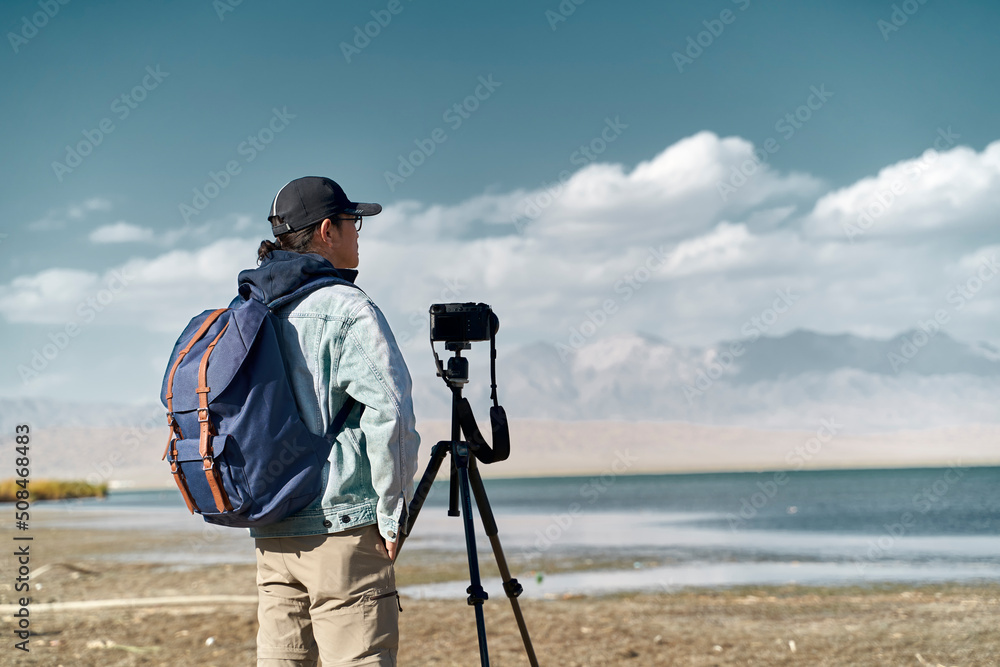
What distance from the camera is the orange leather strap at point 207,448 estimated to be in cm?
174

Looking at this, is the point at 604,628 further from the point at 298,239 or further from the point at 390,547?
the point at 298,239

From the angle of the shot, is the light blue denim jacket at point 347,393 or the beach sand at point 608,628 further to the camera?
the beach sand at point 608,628

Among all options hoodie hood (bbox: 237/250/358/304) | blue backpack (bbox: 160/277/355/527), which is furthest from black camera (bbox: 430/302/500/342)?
blue backpack (bbox: 160/277/355/527)

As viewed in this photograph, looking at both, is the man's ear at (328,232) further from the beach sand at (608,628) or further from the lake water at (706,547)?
the lake water at (706,547)

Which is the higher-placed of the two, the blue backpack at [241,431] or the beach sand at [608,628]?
the blue backpack at [241,431]

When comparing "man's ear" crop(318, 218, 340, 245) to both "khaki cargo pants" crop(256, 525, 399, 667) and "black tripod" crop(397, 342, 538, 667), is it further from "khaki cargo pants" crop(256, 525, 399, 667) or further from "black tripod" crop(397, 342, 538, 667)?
"khaki cargo pants" crop(256, 525, 399, 667)

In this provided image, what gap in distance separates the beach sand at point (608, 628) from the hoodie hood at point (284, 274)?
2612 millimetres

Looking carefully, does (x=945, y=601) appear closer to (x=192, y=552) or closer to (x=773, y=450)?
(x=192, y=552)

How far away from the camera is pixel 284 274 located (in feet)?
6.31

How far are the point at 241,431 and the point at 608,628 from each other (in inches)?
132

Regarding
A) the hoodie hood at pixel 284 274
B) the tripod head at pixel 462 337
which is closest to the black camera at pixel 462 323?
the tripod head at pixel 462 337

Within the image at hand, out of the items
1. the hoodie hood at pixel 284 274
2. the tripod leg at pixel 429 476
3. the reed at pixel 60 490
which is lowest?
the reed at pixel 60 490

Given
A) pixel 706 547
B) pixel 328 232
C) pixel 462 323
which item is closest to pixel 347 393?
pixel 328 232

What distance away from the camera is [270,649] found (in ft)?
6.43
